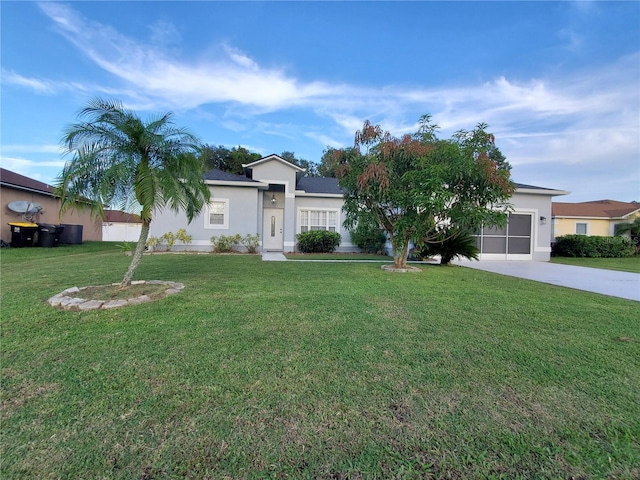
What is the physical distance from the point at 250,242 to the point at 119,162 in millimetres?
8927

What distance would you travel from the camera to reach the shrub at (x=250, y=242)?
14.0 meters

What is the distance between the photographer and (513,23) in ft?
31.6

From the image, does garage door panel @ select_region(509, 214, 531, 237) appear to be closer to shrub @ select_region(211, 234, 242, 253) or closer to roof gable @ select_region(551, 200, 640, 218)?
roof gable @ select_region(551, 200, 640, 218)

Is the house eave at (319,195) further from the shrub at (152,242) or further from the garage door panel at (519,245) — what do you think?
the garage door panel at (519,245)

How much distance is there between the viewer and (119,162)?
519 centimetres

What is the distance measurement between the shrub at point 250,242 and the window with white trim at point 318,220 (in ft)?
8.24

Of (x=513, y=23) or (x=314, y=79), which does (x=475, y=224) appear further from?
(x=314, y=79)

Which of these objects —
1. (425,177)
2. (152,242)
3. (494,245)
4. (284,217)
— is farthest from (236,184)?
(494,245)

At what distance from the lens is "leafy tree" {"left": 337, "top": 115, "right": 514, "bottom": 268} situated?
25.4ft

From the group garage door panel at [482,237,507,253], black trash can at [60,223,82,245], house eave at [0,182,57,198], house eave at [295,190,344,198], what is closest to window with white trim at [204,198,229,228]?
house eave at [295,190,344,198]

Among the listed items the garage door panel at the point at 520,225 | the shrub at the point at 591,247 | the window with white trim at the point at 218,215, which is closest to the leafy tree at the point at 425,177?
the garage door panel at the point at 520,225

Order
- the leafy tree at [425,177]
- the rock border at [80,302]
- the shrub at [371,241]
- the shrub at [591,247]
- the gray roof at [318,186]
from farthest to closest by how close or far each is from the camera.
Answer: the shrub at [591,247], the gray roof at [318,186], the shrub at [371,241], the leafy tree at [425,177], the rock border at [80,302]

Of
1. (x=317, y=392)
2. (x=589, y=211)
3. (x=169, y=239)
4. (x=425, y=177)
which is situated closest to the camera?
(x=317, y=392)

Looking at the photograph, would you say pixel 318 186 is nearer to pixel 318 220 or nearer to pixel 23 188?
pixel 318 220
